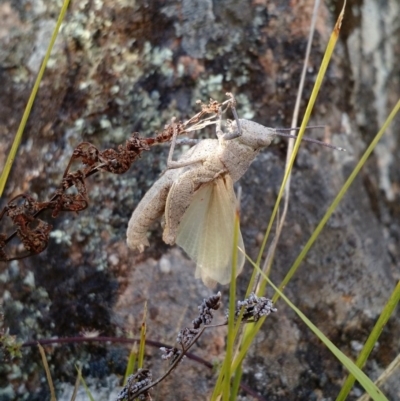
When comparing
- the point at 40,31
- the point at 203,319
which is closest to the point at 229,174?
the point at 203,319

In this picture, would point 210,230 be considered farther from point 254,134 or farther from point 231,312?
point 231,312

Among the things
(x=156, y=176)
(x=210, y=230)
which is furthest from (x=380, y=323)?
(x=156, y=176)

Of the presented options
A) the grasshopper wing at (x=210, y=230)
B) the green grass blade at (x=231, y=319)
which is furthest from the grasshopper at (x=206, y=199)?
the green grass blade at (x=231, y=319)

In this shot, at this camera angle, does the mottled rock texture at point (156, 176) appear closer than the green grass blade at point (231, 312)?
No

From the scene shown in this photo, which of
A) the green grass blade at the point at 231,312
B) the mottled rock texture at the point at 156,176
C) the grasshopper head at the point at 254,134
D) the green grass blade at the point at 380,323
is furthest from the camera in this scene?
the mottled rock texture at the point at 156,176

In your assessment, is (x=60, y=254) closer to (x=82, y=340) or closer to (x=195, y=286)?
(x=82, y=340)

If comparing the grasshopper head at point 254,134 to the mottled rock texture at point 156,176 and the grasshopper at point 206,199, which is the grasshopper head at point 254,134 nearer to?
the grasshopper at point 206,199

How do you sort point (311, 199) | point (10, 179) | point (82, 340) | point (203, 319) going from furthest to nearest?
point (311, 199), point (10, 179), point (82, 340), point (203, 319)
